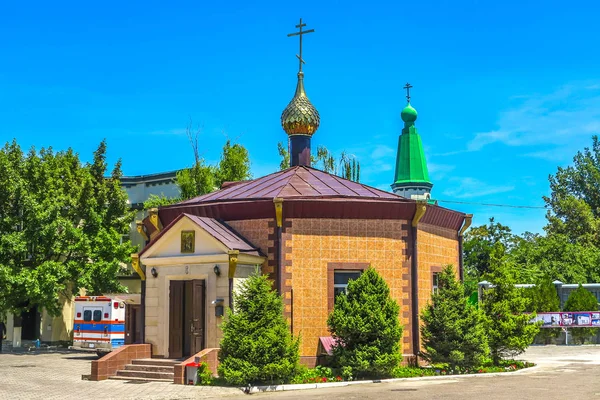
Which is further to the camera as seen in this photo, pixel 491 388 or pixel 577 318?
pixel 577 318

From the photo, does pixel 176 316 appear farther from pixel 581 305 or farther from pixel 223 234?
pixel 581 305

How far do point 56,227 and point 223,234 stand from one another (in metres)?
14.2

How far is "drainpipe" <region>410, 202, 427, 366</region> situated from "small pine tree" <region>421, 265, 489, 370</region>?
0.60 m

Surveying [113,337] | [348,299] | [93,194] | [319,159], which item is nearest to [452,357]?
[348,299]

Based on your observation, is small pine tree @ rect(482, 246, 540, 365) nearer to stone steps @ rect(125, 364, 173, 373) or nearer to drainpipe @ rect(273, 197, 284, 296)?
drainpipe @ rect(273, 197, 284, 296)

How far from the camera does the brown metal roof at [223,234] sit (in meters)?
19.2

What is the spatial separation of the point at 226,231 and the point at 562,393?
9894mm

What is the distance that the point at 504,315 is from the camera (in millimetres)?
21312

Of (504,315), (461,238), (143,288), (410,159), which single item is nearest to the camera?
(143,288)

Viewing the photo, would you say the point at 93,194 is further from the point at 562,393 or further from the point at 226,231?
the point at 562,393

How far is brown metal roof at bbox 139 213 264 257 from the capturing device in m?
19.2

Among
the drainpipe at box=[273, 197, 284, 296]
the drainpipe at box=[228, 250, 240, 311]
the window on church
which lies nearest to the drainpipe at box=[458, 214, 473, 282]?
the window on church

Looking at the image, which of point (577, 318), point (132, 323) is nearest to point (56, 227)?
point (132, 323)

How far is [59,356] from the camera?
2970 cm
